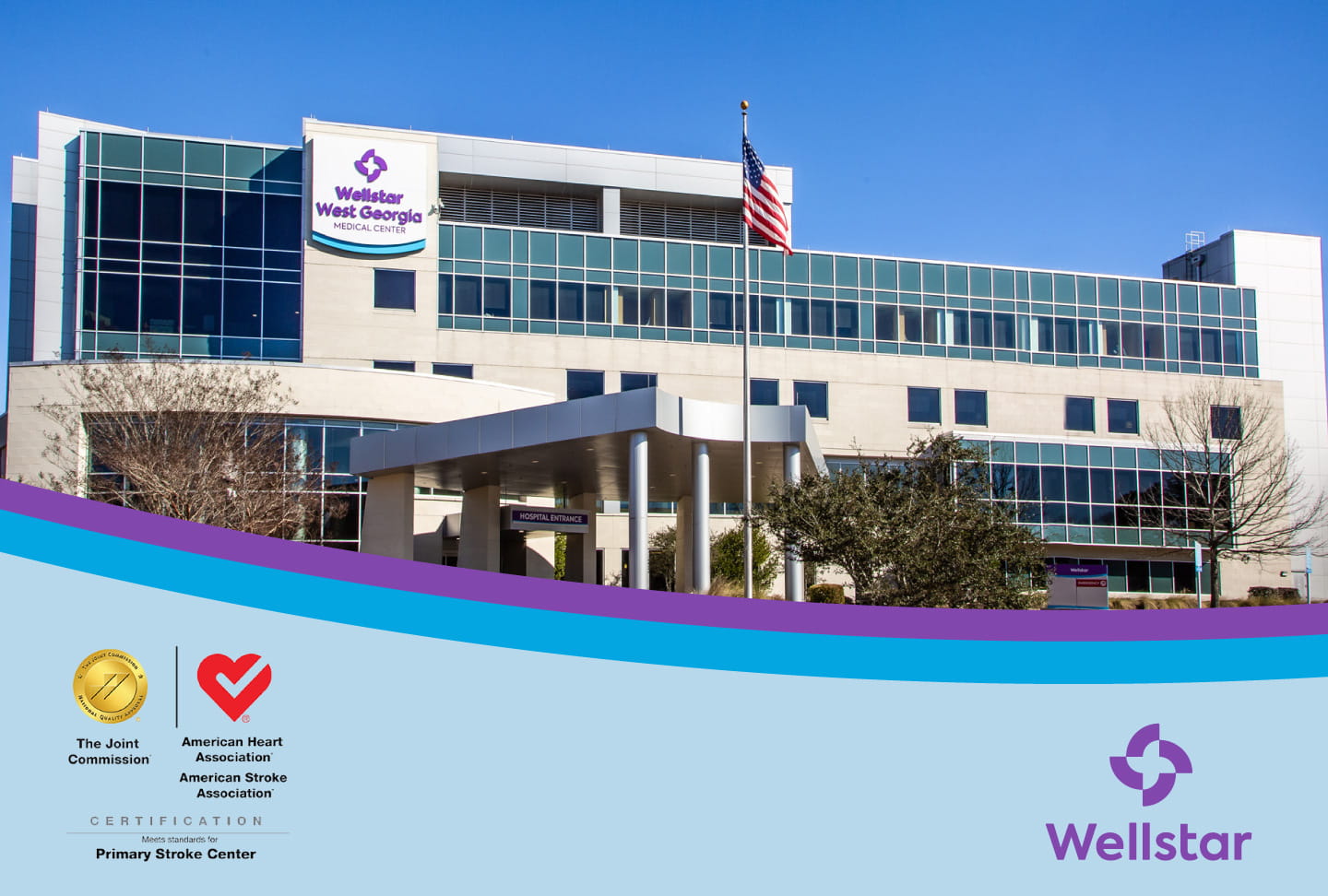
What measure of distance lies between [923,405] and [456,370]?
19.8 m

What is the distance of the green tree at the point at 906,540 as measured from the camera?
16.9 meters

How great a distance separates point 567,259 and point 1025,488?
2027cm

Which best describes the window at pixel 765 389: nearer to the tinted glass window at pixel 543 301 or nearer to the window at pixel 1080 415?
the tinted glass window at pixel 543 301

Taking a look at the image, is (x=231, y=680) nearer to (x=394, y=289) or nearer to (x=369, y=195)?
(x=394, y=289)

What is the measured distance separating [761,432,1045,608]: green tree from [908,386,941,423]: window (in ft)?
100

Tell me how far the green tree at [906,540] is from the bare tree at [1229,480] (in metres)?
27.1

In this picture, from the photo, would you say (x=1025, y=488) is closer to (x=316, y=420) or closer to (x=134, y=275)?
(x=316, y=420)

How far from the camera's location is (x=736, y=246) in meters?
48.2

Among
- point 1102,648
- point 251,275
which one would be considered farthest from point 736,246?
point 1102,648

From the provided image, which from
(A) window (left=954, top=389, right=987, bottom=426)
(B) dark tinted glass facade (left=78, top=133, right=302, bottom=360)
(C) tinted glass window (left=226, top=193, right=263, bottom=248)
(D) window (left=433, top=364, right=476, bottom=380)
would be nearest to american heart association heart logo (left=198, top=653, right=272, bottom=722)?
(B) dark tinted glass facade (left=78, top=133, right=302, bottom=360)

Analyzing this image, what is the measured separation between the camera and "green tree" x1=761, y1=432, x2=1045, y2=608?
1688cm

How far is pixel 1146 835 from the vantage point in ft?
20.0

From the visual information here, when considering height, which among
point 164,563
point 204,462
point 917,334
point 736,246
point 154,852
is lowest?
point 154,852

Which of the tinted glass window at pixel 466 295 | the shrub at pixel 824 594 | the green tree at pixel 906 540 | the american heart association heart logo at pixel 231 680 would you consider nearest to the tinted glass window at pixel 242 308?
the tinted glass window at pixel 466 295
